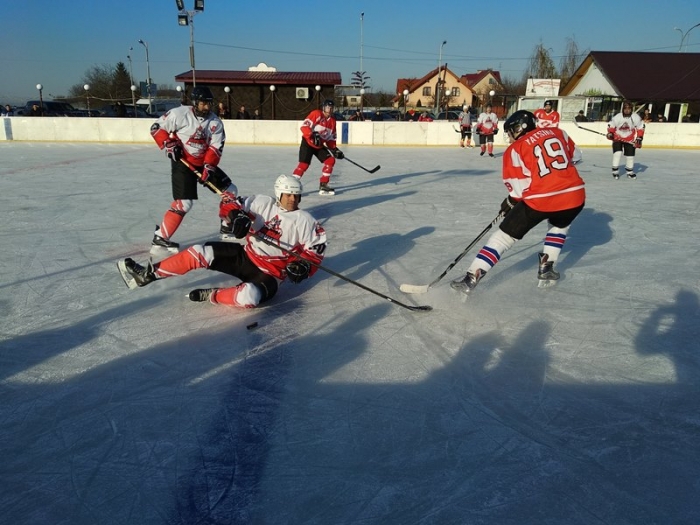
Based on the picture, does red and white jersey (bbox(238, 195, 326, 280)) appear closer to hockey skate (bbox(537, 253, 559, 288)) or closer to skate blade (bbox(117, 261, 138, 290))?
skate blade (bbox(117, 261, 138, 290))

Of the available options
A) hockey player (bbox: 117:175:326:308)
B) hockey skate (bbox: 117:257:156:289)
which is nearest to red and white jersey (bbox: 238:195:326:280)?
hockey player (bbox: 117:175:326:308)

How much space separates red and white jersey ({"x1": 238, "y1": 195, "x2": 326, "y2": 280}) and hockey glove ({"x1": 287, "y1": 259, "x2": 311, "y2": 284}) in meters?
0.10

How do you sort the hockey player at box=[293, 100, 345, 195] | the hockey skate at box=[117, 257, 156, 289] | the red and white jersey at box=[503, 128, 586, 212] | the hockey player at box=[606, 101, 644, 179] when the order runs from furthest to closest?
the hockey player at box=[606, 101, 644, 179]
the hockey player at box=[293, 100, 345, 195]
the red and white jersey at box=[503, 128, 586, 212]
the hockey skate at box=[117, 257, 156, 289]

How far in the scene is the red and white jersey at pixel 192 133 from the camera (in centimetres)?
401

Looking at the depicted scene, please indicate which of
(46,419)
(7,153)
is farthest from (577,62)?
(46,419)

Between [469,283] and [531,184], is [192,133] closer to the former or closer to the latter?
[469,283]

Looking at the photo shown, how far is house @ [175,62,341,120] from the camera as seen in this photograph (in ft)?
76.9

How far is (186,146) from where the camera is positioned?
4.07 m

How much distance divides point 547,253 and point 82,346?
2784 millimetres

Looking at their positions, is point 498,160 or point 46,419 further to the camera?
point 498,160

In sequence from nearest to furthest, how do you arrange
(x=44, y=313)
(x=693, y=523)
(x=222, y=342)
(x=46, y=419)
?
(x=693, y=523)
(x=46, y=419)
(x=222, y=342)
(x=44, y=313)

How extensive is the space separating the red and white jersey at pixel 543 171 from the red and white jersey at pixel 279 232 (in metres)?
1.24

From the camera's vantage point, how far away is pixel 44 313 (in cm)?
289

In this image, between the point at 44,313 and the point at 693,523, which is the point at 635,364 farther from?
the point at 44,313
